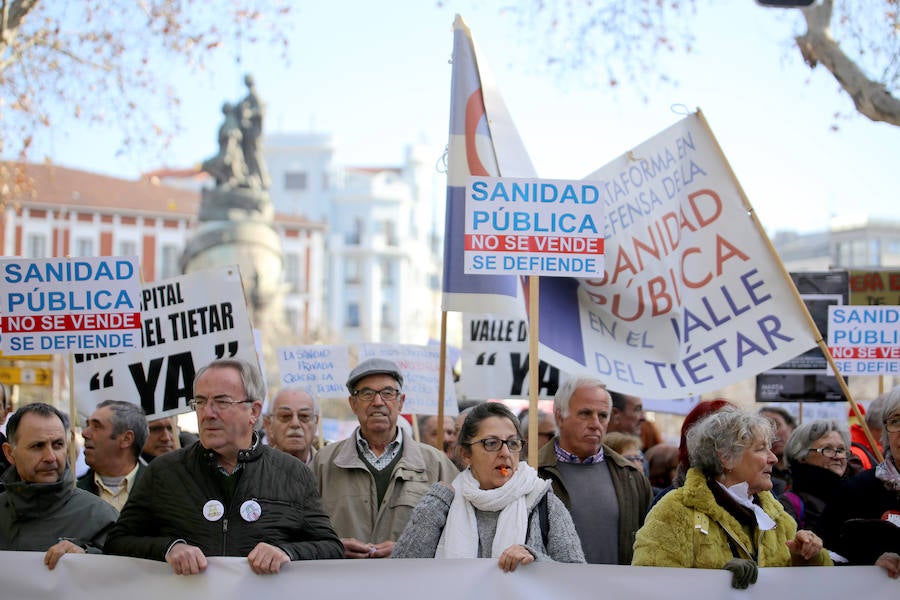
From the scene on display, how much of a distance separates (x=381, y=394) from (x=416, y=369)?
3994mm

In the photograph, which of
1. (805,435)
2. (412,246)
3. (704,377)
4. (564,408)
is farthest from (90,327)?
(412,246)

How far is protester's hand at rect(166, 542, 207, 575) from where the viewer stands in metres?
4.87

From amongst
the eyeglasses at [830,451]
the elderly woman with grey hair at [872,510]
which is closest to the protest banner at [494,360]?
the eyeglasses at [830,451]

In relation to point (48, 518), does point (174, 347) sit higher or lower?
higher

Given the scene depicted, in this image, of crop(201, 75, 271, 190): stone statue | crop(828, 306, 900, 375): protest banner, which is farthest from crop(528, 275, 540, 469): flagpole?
crop(201, 75, 271, 190): stone statue

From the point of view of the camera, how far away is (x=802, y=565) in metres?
5.27

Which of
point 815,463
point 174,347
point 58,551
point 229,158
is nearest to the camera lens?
point 58,551

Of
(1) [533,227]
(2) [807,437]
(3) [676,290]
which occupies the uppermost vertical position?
(1) [533,227]

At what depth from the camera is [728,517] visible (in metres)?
5.09

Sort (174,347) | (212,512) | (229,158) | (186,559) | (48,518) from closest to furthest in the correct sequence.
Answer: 1. (186,559)
2. (212,512)
3. (48,518)
4. (174,347)
5. (229,158)

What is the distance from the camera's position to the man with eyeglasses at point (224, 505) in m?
5.00

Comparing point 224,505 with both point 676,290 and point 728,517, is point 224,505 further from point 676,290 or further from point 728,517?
point 676,290

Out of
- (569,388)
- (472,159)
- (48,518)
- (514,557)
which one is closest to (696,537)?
(514,557)

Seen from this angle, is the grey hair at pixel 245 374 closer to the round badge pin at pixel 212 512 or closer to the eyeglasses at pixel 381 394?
the round badge pin at pixel 212 512
